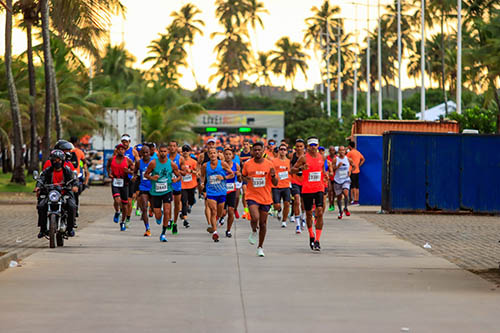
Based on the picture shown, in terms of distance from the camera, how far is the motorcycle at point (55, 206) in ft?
51.5

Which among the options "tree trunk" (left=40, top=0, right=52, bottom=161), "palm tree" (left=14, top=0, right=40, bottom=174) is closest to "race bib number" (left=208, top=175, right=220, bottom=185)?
"tree trunk" (left=40, top=0, right=52, bottom=161)

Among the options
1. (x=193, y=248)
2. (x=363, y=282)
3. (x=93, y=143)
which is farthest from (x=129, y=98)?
(x=363, y=282)

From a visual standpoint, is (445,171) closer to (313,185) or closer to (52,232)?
(313,185)

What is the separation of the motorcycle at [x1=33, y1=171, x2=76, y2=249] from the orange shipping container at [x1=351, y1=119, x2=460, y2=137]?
16.6 meters

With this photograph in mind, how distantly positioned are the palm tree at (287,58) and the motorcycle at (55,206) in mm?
118418

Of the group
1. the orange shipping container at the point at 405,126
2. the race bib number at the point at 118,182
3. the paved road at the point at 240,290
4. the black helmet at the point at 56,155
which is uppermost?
the orange shipping container at the point at 405,126

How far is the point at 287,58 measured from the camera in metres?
134

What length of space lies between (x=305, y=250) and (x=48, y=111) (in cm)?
2043

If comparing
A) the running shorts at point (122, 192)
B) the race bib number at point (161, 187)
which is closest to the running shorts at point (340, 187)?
the running shorts at point (122, 192)

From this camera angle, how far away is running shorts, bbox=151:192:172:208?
1775cm

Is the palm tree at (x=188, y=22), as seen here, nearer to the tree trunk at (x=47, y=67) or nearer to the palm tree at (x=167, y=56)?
the palm tree at (x=167, y=56)

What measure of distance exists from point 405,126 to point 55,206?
60.1 ft

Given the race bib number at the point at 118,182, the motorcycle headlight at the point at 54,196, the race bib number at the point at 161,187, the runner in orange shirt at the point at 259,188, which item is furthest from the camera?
the race bib number at the point at 118,182

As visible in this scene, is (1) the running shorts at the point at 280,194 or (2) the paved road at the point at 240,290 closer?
(2) the paved road at the point at 240,290
